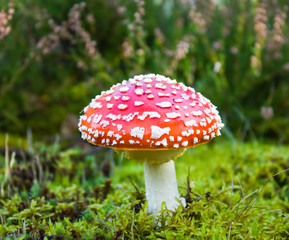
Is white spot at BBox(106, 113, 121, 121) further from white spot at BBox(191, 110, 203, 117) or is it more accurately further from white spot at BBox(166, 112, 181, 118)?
white spot at BBox(191, 110, 203, 117)

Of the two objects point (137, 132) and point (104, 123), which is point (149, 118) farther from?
point (104, 123)

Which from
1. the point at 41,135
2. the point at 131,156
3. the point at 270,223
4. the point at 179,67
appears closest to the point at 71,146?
the point at 41,135

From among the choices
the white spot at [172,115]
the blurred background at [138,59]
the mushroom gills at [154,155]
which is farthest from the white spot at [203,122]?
the blurred background at [138,59]

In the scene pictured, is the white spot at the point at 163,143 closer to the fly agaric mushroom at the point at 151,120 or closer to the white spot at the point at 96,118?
the fly agaric mushroom at the point at 151,120

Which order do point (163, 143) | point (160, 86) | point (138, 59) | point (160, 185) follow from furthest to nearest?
point (138, 59) → point (160, 185) → point (160, 86) → point (163, 143)

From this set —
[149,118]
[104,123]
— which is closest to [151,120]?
[149,118]

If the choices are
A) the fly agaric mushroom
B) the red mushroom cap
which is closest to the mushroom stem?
the fly agaric mushroom
